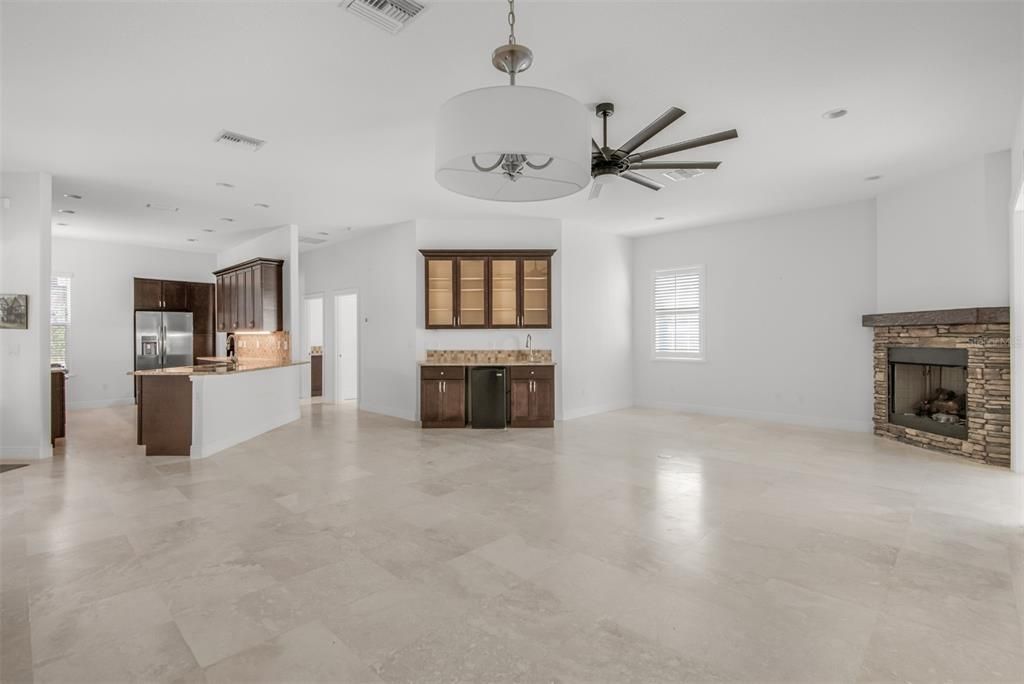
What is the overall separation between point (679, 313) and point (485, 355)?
3297mm

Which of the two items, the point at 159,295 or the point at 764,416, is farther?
the point at 159,295


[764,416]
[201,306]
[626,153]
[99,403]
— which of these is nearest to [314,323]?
[201,306]

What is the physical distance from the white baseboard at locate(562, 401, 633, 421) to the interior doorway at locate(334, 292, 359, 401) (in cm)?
407

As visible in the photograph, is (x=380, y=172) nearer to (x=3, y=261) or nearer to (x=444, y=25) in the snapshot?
(x=444, y=25)

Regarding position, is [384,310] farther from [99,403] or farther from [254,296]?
[99,403]

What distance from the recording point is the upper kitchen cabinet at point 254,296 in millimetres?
7848

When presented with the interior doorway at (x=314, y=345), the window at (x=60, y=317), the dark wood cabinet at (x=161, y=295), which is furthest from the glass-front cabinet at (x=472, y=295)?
the window at (x=60, y=317)

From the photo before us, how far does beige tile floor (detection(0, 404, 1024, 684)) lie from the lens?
78.2 inches

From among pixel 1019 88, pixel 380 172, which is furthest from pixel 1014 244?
pixel 380 172

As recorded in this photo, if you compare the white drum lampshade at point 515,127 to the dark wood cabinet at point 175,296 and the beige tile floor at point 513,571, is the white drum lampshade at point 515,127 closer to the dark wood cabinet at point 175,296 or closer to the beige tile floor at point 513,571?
the beige tile floor at point 513,571

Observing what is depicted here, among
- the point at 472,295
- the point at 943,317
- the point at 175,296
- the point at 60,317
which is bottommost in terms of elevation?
the point at 943,317

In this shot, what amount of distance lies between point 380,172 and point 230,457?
130 inches

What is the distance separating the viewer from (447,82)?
340 cm

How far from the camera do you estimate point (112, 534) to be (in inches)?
127
